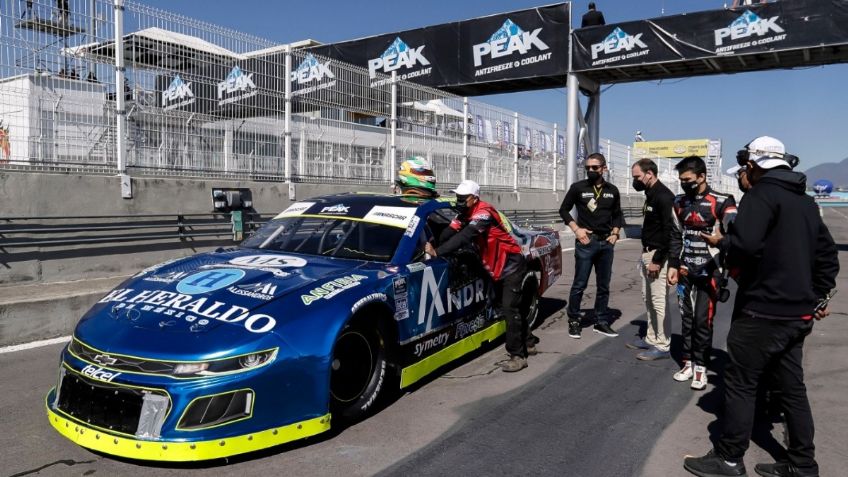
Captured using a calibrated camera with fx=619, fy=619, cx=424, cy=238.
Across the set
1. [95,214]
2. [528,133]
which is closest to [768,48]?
[528,133]

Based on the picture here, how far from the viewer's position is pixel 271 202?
376 inches

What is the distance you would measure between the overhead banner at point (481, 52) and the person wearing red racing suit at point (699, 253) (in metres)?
13.3

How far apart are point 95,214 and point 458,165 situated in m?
9.57

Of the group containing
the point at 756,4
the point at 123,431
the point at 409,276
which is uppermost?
the point at 756,4

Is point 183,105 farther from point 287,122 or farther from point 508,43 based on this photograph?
point 508,43

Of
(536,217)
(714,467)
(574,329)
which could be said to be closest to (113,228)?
(574,329)

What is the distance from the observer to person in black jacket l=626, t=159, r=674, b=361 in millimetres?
5355

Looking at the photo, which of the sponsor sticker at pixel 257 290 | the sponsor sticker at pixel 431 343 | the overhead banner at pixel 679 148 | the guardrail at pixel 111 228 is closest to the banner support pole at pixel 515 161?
the guardrail at pixel 111 228

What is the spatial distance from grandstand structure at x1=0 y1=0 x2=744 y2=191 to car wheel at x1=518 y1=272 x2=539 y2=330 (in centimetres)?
512

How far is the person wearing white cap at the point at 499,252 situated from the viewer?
486cm

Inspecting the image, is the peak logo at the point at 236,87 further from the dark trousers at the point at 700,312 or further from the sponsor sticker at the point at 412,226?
the dark trousers at the point at 700,312

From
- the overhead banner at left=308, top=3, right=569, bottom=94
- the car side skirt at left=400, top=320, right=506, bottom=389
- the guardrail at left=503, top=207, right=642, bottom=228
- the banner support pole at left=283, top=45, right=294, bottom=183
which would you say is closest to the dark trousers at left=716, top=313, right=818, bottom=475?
the car side skirt at left=400, top=320, right=506, bottom=389

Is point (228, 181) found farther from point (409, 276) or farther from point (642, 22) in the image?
point (642, 22)

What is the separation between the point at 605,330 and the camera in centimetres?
634
